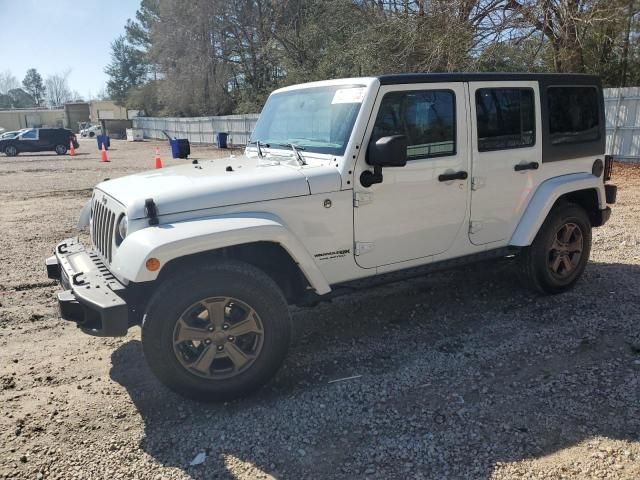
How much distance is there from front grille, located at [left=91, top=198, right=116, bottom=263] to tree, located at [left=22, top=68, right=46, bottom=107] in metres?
133

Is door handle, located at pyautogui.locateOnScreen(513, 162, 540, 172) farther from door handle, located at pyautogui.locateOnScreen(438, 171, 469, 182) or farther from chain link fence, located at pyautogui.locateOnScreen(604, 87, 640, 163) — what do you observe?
chain link fence, located at pyautogui.locateOnScreen(604, 87, 640, 163)

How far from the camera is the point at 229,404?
11.2ft

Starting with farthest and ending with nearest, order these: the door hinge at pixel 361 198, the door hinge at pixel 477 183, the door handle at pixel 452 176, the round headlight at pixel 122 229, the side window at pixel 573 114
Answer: the side window at pixel 573 114
the door hinge at pixel 477 183
the door handle at pixel 452 176
the door hinge at pixel 361 198
the round headlight at pixel 122 229

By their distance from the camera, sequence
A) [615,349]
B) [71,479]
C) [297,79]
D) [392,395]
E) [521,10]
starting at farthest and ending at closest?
A: [297,79], [521,10], [615,349], [392,395], [71,479]

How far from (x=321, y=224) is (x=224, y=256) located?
691mm

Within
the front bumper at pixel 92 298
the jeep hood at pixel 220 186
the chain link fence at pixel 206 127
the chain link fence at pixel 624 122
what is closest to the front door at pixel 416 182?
the jeep hood at pixel 220 186

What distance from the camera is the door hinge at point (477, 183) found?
429 cm

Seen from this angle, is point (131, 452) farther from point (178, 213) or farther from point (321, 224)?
point (321, 224)

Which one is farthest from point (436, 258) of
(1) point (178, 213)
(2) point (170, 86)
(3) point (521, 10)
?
(2) point (170, 86)

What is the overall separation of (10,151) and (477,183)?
30852mm

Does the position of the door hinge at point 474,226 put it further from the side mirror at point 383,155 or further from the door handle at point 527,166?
the side mirror at point 383,155

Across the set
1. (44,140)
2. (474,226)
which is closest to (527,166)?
(474,226)

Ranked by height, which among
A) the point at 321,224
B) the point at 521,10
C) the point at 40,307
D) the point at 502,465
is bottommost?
the point at 502,465

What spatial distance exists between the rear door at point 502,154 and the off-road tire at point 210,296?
1.94 meters
